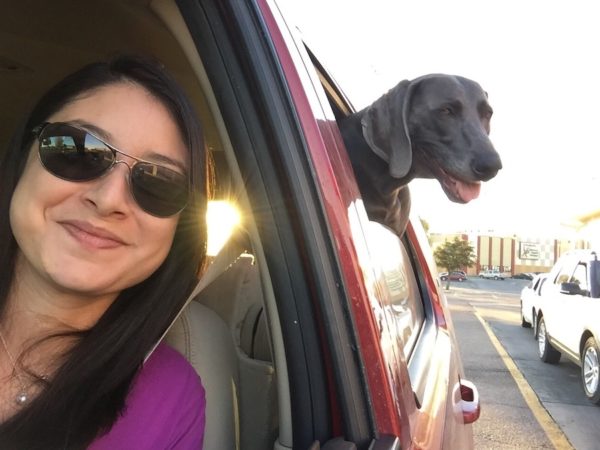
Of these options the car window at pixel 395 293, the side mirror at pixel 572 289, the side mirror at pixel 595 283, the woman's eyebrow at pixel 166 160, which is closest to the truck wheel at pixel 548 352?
the side mirror at pixel 572 289

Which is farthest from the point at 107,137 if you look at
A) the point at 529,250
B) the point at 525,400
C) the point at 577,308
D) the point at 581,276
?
the point at 529,250

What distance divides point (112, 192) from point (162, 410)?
48 centimetres

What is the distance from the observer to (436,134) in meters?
2.89

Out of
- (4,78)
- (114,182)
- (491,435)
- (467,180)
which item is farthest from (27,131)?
(491,435)

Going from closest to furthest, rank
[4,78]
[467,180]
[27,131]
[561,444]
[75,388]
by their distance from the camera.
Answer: [75,388] → [27,131] → [4,78] → [467,180] → [561,444]

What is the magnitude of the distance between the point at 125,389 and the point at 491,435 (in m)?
5.33

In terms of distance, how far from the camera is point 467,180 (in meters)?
2.73

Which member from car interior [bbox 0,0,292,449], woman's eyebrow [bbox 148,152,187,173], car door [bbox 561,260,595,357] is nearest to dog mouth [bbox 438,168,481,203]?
car interior [bbox 0,0,292,449]

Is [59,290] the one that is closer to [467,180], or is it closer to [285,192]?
[285,192]

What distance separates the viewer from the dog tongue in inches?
108

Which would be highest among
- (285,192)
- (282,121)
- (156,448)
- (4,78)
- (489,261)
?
(4,78)

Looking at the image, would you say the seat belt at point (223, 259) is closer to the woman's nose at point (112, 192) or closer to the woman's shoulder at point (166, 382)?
the woman's shoulder at point (166, 382)

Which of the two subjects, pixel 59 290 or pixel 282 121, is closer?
pixel 282 121

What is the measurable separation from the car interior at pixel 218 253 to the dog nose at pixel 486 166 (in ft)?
4.59
